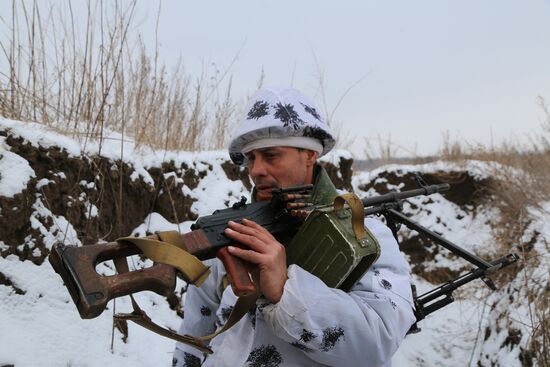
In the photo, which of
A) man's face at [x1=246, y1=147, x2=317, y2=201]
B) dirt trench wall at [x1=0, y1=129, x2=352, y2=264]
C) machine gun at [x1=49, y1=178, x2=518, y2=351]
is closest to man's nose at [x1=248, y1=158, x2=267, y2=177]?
man's face at [x1=246, y1=147, x2=317, y2=201]

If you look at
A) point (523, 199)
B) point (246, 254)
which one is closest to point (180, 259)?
point (246, 254)

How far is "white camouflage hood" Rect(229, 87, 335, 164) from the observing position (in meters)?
1.25

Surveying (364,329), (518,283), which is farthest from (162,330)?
(518,283)

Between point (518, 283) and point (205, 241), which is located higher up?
point (205, 241)

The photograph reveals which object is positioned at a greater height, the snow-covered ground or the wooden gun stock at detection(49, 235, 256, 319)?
the wooden gun stock at detection(49, 235, 256, 319)

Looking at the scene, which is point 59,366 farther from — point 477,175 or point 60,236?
point 477,175

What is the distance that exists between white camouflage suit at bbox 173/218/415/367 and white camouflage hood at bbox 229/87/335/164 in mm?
381

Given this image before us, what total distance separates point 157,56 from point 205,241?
1.99 meters

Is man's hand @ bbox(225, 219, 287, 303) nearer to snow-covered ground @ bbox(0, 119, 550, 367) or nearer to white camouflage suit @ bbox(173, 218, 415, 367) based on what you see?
white camouflage suit @ bbox(173, 218, 415, 367)

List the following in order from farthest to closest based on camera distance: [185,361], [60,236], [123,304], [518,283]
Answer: [518,283], [123,304], [60,236], [185,361]

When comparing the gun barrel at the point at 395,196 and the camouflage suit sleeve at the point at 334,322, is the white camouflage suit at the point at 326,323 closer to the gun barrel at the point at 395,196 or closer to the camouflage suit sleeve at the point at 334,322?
the camouflage suit sleeve at the point at 334,322

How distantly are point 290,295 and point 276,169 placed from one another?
→ 0.47m

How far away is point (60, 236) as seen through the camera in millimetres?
1961

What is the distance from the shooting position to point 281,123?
123 cm
